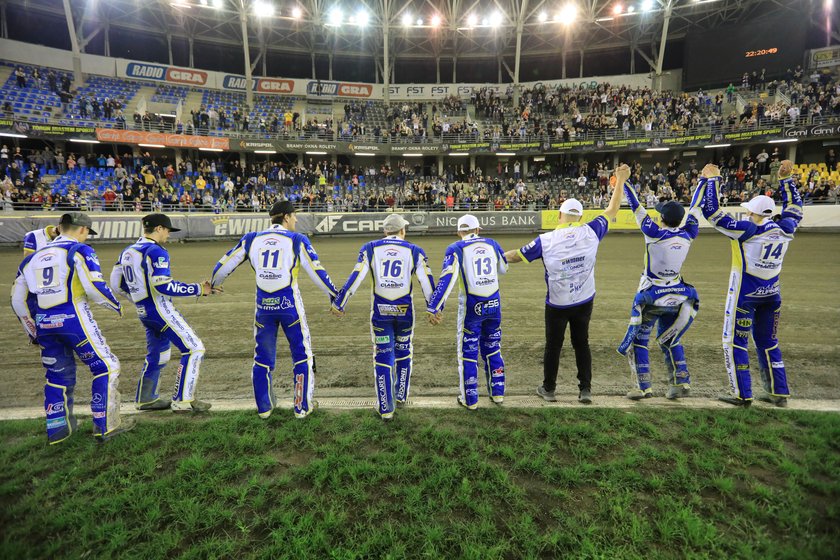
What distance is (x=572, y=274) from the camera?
4605 millimetres

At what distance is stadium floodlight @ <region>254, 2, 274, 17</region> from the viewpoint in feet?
99.2

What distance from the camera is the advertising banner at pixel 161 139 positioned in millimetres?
25703

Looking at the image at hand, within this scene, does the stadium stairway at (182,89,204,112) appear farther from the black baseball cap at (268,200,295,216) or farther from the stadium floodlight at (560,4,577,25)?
the black baseball cap at (268,200,295,216)

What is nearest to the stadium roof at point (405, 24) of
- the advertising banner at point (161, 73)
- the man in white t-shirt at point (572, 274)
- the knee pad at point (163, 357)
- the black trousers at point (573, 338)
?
the advertising banner at point (161, 73)

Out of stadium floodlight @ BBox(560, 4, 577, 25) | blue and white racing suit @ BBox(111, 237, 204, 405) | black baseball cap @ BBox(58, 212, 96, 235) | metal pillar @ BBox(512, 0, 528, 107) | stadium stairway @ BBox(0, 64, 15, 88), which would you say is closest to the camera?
black baseball cap @ BBox(58, 212, 96, 235)

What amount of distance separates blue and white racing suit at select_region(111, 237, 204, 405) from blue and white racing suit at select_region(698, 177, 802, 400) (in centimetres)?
629

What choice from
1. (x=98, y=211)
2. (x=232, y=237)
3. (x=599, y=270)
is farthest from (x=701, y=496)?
(x=98, y=211)

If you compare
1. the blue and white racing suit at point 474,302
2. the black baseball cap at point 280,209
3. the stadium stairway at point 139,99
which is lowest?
the blue and white racing suit at point 474,302

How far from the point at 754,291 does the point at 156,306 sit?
7.02 meters

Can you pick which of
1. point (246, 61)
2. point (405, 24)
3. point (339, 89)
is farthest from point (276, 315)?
point (339, 89)

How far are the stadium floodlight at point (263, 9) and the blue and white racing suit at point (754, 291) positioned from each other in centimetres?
3528

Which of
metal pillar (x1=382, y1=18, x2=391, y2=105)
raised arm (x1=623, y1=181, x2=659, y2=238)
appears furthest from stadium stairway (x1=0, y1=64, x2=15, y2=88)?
raised arm (x1=623, y1=181, x2=659, y2=238)

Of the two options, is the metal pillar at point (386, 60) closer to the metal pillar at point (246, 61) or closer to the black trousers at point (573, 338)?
the metal pillar at point (246, 61)

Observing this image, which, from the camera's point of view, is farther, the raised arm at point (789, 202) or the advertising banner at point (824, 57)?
the advertising banner at point (824, 57)
